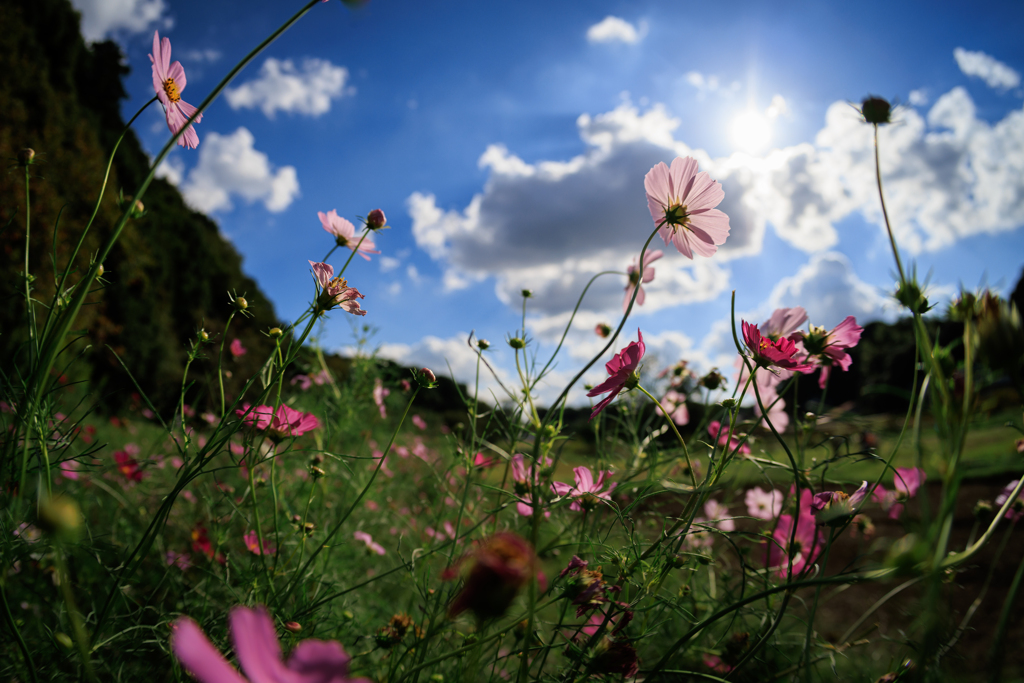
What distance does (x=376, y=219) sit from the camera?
30.9 inches

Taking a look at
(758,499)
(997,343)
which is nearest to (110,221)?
(758,499)

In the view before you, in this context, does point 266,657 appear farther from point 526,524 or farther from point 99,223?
point 99,223

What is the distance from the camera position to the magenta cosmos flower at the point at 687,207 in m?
0.67

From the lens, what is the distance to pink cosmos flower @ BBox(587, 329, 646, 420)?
59 cm

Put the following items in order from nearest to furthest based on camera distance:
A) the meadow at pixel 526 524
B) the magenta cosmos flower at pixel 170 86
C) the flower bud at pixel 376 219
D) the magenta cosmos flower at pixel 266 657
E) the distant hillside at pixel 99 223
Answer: the magenta cosmos flower at pixel 266 657 < the meadow at pixel 526 524 < the magenta cosmos flower at pixel 170 86 < the flower bud at pixel 376 219 < the distant hillside at pixel 99 223

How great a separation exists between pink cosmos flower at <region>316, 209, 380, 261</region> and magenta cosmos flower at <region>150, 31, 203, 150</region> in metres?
0.21

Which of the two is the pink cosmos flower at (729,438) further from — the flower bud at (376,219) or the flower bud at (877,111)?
the flower bud at (376,219)

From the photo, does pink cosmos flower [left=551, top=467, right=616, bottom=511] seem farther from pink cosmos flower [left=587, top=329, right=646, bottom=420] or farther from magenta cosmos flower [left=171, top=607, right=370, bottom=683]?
magenta cosmos flower [left=171, top=607, right=370, bottom=683]

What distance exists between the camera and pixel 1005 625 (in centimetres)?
29

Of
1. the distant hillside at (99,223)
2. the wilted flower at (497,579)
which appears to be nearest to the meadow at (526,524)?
the wilted flower at (497,579)

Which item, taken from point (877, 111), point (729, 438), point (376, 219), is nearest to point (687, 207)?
point (877, 111)

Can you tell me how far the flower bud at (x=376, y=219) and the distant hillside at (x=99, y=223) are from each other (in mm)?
2035

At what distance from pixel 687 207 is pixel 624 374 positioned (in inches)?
10.5

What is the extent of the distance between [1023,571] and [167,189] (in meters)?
6.06
